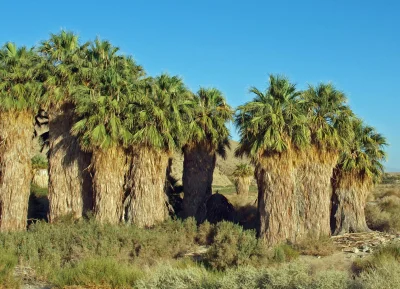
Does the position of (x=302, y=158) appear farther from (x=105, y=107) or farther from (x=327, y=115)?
(x=105, y=107)

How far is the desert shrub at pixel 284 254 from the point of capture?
19.6 metres

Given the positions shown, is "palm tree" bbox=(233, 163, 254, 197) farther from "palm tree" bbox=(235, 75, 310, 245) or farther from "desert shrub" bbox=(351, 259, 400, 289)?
"desert shrub" bbox=(351, 259, 400, 289)

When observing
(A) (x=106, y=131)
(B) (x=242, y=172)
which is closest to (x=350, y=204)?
(A) (x=106, y=131)

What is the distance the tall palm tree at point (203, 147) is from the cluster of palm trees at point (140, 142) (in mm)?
706

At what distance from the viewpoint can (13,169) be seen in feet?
87.7

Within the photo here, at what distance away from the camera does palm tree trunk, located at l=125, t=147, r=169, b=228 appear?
88.9 feet

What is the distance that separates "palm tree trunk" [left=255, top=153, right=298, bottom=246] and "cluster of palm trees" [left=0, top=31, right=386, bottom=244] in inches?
1.9

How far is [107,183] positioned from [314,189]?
10705 millimetres

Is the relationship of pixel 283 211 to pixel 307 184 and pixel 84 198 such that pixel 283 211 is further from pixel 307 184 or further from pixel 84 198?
pixel 84 198

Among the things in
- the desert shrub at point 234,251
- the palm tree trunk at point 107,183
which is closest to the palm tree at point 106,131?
the palm tree trunk at point 107,183

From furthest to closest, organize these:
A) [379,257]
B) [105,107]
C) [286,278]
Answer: [105,107]
[379,257]
[286,278]

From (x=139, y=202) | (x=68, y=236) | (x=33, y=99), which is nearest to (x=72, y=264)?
(x=68, y=236)

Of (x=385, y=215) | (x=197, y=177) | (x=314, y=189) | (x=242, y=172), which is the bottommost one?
(x=385, y=215)

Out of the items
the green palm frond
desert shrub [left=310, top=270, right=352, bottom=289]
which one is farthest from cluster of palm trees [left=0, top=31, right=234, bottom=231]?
the green palm frond
